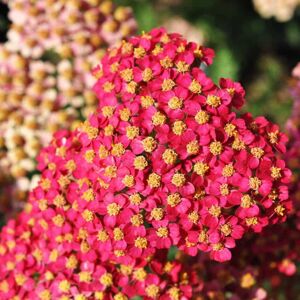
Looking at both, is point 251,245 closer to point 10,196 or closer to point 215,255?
point 215,255

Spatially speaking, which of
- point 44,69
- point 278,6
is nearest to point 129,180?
point 44,69

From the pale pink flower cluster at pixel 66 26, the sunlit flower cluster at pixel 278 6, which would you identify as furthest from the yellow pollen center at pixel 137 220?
the sunlit flower cluster at pixel 278 6

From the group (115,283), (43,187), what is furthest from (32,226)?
(115,283)

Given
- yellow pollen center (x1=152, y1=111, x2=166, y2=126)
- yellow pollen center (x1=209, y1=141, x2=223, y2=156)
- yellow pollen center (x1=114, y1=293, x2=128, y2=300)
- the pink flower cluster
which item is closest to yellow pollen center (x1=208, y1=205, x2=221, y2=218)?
the pink flower cluster

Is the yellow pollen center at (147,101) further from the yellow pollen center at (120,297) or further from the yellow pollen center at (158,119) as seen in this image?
the yellow pollen center at (120,297)

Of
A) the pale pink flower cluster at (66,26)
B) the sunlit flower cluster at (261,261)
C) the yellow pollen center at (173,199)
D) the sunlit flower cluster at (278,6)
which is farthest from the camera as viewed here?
the sunlit flower cluster at (278,6)

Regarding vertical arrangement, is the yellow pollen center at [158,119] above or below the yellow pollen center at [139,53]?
below
